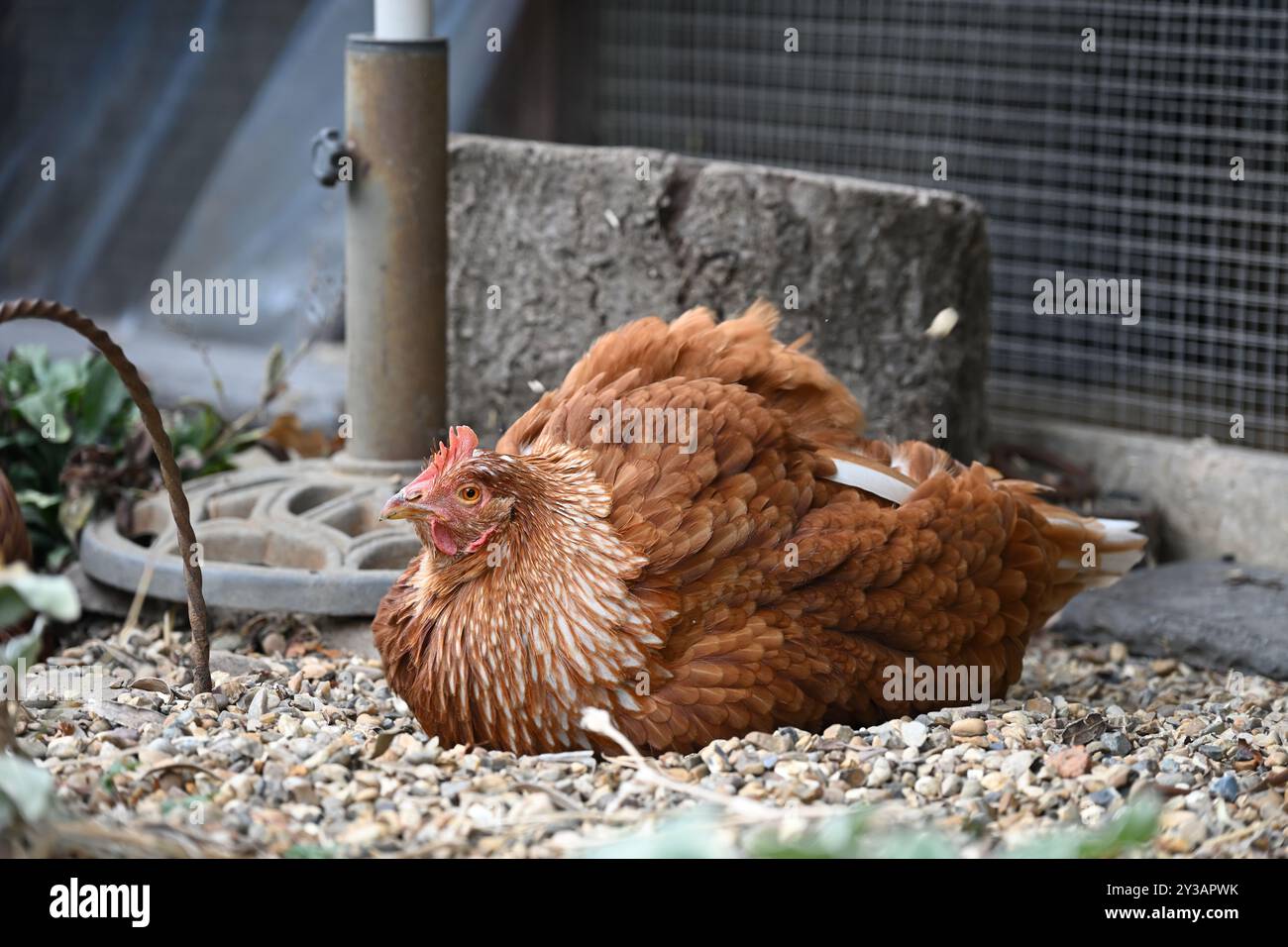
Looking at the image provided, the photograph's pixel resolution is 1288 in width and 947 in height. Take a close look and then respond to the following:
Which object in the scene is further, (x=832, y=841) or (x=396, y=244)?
(x=396, y=244)

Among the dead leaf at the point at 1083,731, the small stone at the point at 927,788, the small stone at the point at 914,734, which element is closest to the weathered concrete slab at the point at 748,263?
the dead leaf at the point at 1083,731

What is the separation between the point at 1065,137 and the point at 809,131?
1.04m

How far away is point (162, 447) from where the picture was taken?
3.11 metres

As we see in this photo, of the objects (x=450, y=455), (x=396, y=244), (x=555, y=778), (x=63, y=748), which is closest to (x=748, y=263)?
(x=396, y=244)

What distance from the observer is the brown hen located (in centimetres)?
291

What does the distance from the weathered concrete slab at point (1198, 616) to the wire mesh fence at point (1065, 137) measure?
0.96m

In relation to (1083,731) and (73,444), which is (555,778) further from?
(73,444)

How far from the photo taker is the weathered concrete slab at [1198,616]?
169 inches

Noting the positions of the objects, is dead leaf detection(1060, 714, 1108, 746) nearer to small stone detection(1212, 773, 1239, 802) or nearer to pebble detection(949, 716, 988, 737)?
pebble detection(949, 716, 988, 737)

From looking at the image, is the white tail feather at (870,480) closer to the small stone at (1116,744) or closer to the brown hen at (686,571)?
Answer: the brown hen at (686,571)

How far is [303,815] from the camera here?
2.58 m

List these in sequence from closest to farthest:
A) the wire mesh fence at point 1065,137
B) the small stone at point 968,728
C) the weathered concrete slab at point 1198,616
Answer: the small stone at point 968,728, the weathered concrete slab at point 1198,616, the wire mesh fence at point 1065,137

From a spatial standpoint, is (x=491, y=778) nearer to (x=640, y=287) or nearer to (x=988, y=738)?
(x=988, y=738)
